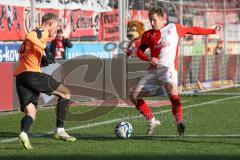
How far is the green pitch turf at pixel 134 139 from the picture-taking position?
843cm

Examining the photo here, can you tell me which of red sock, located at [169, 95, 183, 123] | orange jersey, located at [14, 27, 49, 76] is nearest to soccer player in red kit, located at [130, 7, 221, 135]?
red sock, located at [169, 95, 183, 123]

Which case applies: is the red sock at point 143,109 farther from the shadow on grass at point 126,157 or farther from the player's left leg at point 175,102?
the shadow on grass at point 126,157

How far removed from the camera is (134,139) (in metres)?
10.1

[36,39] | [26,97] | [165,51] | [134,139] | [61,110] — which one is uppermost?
[36,39]

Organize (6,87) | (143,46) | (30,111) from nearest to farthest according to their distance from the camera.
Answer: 1. (30,111)
2. (143,46)
3. (6,87)

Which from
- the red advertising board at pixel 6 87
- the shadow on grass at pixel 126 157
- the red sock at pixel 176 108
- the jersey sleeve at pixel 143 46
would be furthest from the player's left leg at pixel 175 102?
the red advertising board at pixel 6 87

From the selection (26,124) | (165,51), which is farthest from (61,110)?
(165,51)

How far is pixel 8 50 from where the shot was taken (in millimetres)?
16516

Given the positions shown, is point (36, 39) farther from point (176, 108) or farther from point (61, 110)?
point (176, 108)

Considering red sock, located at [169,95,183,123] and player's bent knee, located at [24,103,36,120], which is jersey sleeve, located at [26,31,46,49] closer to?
player's bent knee, located at [24,103,36,120]

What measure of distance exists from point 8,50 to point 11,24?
53.8 inches

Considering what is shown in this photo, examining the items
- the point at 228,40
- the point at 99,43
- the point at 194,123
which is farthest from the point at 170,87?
the point at 228,40

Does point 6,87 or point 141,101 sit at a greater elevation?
point 141,101

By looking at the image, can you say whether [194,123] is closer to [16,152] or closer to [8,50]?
[16,152]
